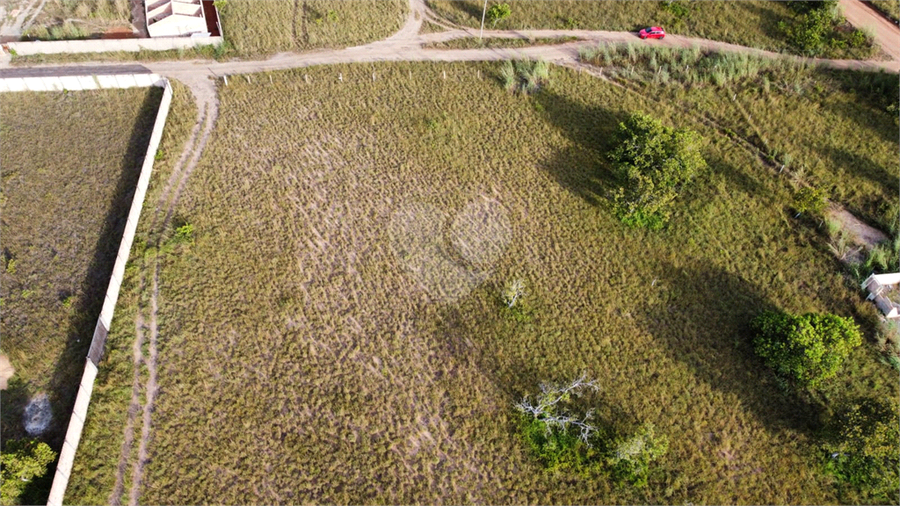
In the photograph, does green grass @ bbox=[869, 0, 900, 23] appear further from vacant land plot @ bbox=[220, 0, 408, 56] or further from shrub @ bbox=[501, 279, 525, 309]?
shrub @ bbox=[501, 279, 525, 309]

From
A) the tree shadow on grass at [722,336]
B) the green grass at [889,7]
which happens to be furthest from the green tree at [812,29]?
the tree shadow on grass at [722,336]

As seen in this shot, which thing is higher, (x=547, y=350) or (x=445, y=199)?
(x=445, y=199)

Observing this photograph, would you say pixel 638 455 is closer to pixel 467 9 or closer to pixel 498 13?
pixel 498 13

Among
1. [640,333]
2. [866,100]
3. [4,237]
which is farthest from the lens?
[866,100]

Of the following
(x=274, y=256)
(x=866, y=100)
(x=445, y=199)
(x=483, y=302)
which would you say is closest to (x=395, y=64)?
(x=445, y=199)

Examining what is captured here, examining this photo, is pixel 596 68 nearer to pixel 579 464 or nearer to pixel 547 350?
pixel 547 350

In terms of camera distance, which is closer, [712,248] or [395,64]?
[712,248]

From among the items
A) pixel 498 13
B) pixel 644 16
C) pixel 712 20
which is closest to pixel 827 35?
pixel 712 20

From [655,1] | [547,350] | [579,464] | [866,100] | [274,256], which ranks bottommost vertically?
[579,464]
